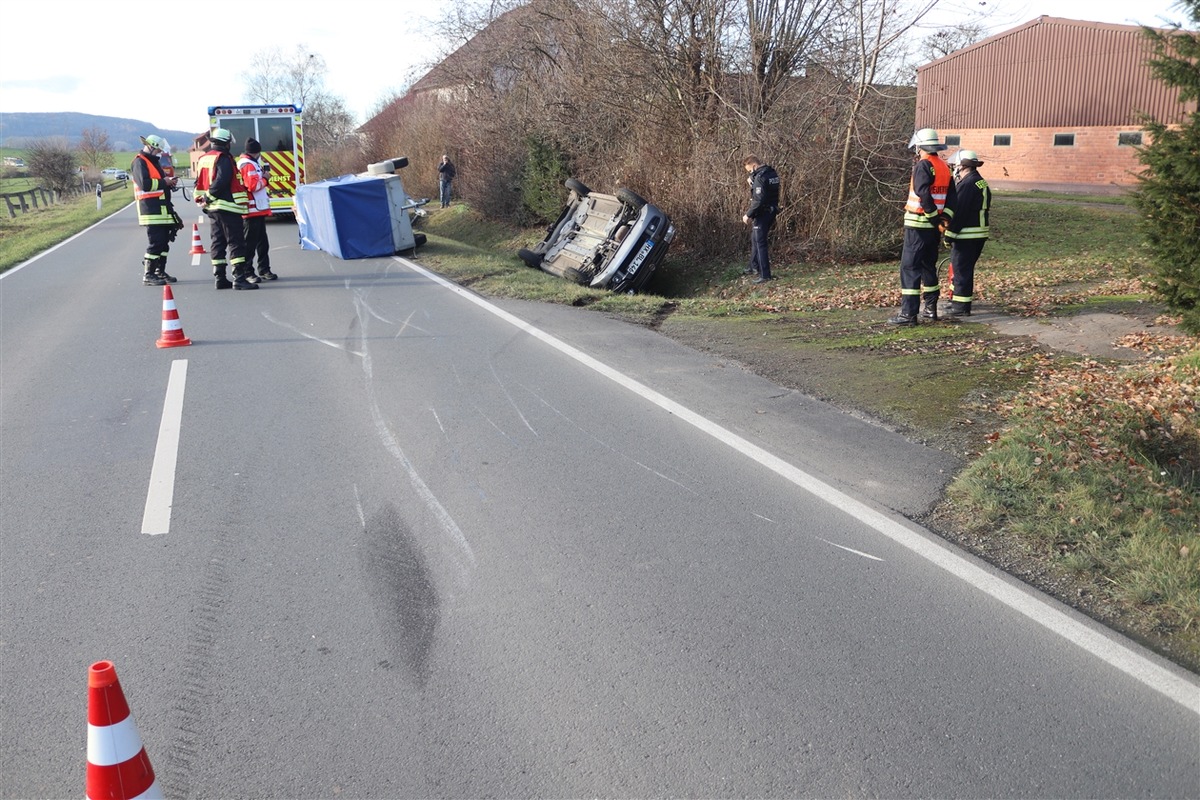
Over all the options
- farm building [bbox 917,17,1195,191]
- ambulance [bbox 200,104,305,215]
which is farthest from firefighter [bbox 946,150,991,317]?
ambulance [bbox 200,104,305,215]

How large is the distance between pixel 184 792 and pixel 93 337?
864 cm

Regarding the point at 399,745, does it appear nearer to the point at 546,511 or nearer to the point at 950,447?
the point at 546,511

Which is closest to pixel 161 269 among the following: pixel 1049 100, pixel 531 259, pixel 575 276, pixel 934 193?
pixel 531 259

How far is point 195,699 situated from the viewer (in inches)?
140

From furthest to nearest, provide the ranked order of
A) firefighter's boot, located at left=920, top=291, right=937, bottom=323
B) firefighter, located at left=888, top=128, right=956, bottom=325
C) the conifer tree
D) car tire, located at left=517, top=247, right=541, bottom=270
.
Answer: car tire, located at left=517, top=247, right=541, bottom=270 < firefighter's boot, located at left=920, top=291, right=937, bottom=323 < firefighter, located at left=888, top=128, right=956, bottom=325 < the conifer tree

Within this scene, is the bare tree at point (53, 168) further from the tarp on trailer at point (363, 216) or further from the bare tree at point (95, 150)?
the tarp on trailer at point (363, 216)

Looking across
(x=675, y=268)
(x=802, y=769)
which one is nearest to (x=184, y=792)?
(x=802, y=769)

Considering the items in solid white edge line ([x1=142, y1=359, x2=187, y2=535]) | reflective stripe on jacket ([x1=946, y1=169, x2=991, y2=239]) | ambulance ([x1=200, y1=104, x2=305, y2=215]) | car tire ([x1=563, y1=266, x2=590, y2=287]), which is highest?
ambulance ([x1=200, y1=104, x2=305, y2=215])

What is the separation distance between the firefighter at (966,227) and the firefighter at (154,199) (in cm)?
1005

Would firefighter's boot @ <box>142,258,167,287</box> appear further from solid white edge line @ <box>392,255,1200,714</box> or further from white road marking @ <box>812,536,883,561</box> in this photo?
white road marking @ <box>812,536,883,561</box>

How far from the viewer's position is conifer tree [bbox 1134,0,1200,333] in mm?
6586

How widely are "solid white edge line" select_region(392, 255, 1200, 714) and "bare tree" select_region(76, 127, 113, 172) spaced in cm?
7343

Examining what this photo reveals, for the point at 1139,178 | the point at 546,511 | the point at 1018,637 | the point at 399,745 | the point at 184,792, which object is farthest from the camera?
the point at 1139,178

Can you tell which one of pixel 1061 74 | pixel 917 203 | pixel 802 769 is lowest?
pixel 802 769
